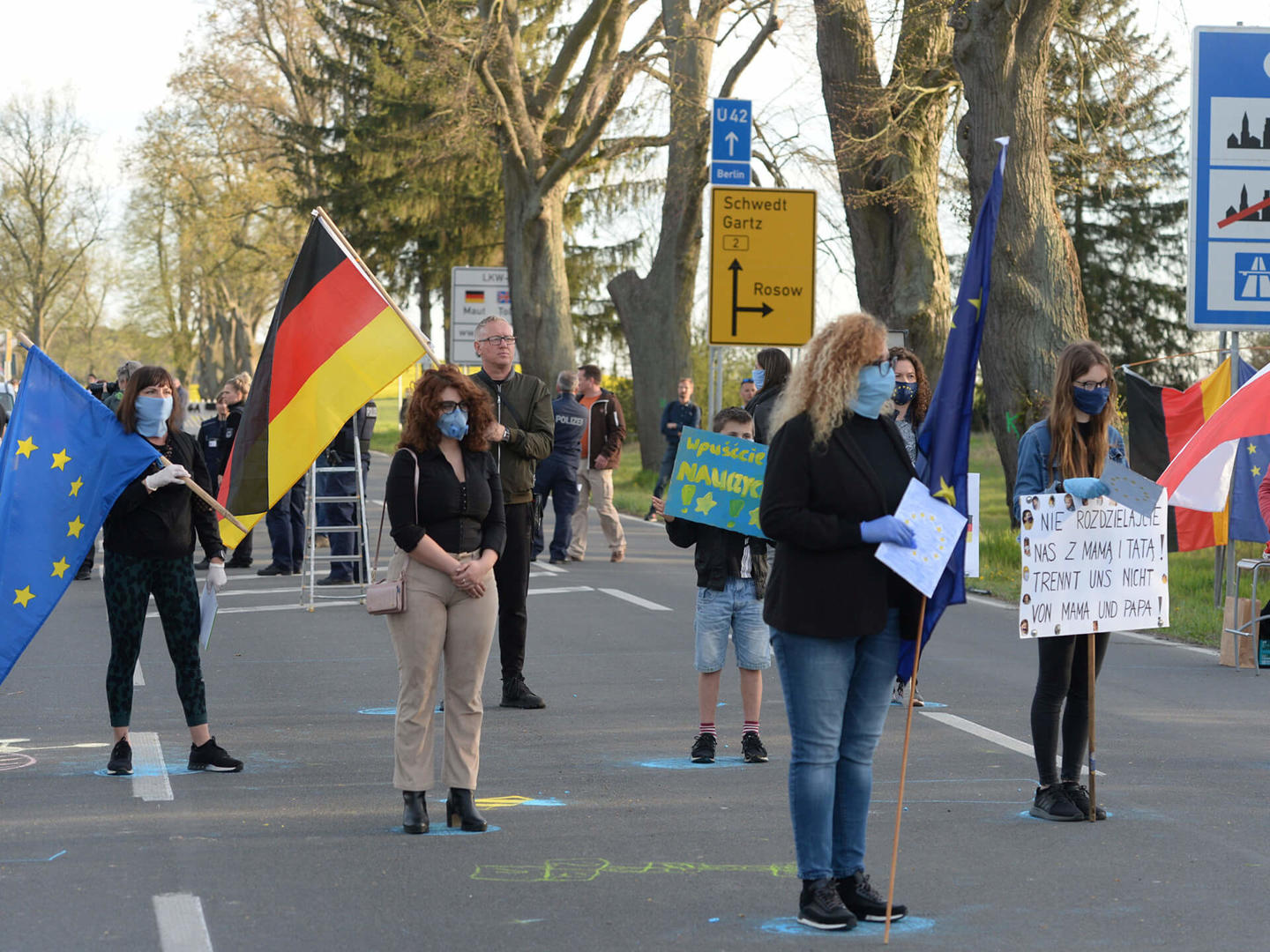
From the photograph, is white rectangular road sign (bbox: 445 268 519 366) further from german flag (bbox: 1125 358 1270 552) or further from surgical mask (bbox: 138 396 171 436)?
surgical mask (bbox: 138 396 171 436)

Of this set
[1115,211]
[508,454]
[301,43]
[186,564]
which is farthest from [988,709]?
[301,43]

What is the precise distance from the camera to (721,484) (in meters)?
7.71

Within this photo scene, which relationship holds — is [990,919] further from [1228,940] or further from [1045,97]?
[1045,97]

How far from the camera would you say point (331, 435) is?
8.54 meters

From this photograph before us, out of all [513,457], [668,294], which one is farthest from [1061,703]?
[668,294]

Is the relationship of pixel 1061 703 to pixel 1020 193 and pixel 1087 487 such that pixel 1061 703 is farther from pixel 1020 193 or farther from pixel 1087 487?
pixel 1020 193

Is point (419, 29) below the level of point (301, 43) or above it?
below

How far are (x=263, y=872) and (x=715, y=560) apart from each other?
279 cm

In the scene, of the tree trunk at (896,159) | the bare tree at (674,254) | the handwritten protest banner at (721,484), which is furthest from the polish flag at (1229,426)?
the bare tree at (674,254)

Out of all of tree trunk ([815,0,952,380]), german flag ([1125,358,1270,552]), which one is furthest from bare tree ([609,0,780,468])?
german flag ([1125,358,1270,552])

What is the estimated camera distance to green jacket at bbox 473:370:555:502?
349 inches

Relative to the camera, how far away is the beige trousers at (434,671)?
6.33 meters

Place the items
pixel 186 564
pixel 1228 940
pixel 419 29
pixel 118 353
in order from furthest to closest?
pixel 118 353, pixel 419 29, pixel 186 564, pixel 1228 940

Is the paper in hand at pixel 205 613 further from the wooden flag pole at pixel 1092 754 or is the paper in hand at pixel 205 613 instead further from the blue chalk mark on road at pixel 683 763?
the wooden flag pole at pixel 1092 754
